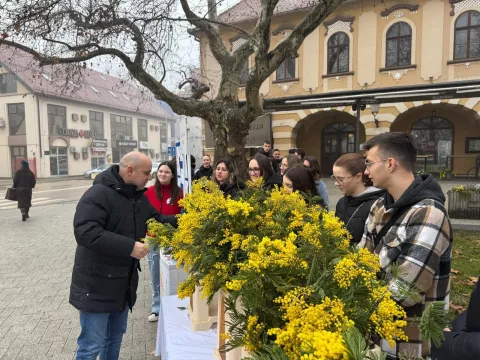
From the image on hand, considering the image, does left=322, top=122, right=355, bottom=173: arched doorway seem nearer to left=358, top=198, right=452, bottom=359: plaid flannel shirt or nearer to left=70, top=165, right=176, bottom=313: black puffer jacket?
left=70, top=165, right=176, bottom=313: black puffer jacket

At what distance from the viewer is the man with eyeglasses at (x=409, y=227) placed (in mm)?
1438

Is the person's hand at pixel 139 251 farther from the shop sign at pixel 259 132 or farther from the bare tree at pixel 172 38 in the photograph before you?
the shop sign at pixel 259 132

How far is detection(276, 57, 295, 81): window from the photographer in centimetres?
1722

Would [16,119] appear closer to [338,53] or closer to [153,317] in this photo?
[338,53]

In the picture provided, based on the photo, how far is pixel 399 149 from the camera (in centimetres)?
178

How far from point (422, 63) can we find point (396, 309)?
1692 centimetres

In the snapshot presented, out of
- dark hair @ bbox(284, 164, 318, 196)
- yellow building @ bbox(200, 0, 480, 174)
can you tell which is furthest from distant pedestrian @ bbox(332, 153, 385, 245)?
yellow building @ bbox(200, 0, 480, 174)

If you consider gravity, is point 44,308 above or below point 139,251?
below

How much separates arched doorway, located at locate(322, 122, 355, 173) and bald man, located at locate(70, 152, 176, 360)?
17.2m

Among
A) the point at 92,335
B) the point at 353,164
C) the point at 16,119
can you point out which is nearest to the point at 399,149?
the point at 353,164

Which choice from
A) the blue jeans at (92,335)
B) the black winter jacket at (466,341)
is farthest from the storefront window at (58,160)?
the black winter jacket at (466,341)

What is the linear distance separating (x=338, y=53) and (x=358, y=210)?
1558 cm

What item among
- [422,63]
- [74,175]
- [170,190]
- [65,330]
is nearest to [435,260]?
[170,190]

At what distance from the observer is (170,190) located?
439 cm
